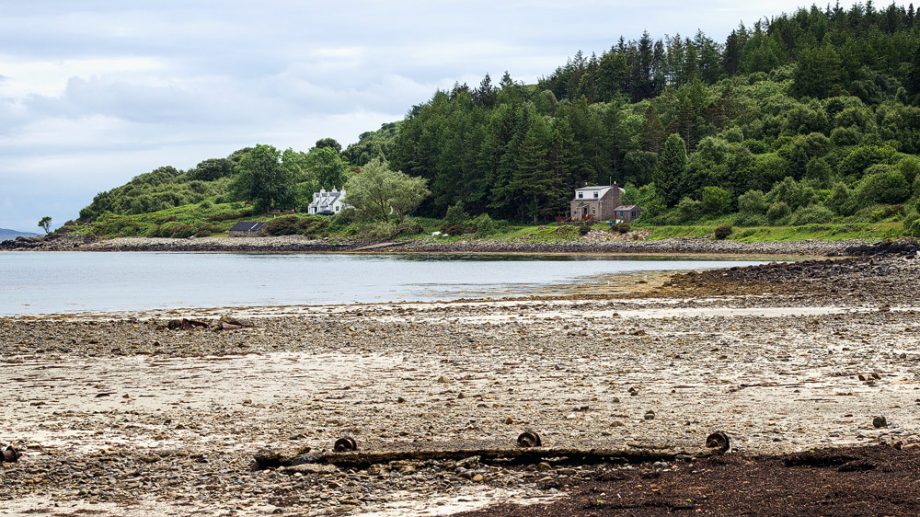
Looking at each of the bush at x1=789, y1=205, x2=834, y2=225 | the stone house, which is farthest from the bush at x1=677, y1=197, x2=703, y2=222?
the bush at x1=789, y1=205, x2=834, y2=225

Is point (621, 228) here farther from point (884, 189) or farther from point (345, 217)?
point (345, 217)

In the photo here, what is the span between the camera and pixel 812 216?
10231cm

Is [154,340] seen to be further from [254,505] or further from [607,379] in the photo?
[254,505]

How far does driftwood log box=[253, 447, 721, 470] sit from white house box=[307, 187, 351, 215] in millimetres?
161690

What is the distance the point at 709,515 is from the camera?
7902 millimetres

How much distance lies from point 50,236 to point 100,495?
193 meters

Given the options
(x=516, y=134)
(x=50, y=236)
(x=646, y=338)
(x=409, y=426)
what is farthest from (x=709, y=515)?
(x=50, y=236)

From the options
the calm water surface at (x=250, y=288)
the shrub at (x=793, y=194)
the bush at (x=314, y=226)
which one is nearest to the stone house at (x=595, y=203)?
the shrub at (x=793, y=194)

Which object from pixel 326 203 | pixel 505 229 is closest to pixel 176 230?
pixel 326 203

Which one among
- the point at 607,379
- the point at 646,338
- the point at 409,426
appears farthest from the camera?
the point at 646,338

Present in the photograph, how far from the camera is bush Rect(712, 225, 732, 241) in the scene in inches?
4094

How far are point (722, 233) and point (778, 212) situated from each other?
8022mm

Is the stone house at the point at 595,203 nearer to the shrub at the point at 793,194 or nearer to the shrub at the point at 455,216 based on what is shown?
the shrub at the point at 455,216

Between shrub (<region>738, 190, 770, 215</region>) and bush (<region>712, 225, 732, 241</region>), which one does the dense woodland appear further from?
bush (<region>712, 225, 732, 241</region>)
